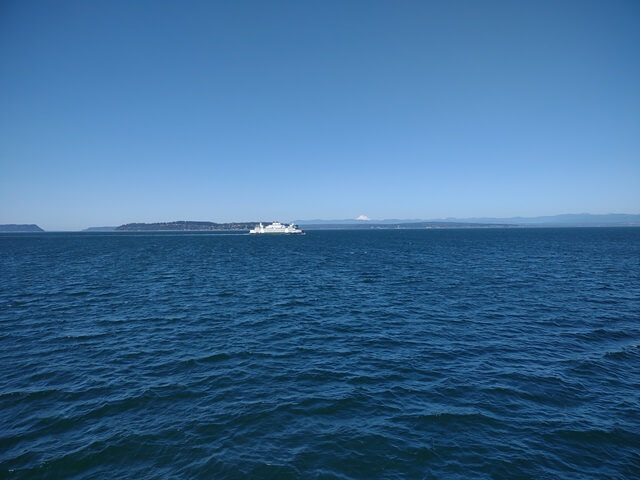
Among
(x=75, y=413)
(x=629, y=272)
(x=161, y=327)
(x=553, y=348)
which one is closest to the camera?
(x=75, y=413)

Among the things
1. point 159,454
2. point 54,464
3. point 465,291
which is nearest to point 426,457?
point 159,454

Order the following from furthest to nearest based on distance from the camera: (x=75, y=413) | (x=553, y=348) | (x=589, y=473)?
(x=553, y=348) → (x=75, y=413) → (x=589, y=473)

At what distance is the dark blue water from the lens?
12242 mm

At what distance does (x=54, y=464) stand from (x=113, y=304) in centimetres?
2581

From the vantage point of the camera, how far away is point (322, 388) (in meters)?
17.3

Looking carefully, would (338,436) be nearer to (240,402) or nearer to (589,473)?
(240,402)

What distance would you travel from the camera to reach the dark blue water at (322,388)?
12.2 metres

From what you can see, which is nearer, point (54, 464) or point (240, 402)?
point (54, 464)

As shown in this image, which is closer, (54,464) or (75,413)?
(54,464)

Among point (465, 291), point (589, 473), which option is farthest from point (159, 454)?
point (465, 291)

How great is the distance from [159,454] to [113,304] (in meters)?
27.4

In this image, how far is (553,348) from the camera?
2234cm

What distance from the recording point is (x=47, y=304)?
1350 inches

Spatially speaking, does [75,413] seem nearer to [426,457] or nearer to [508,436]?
[426,457]
